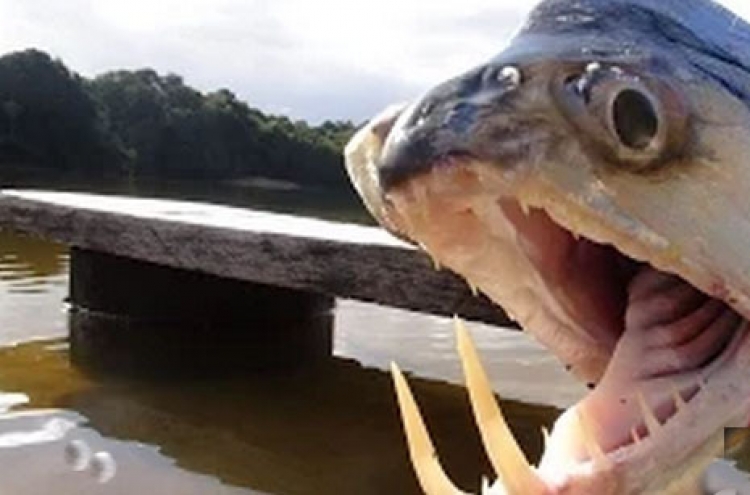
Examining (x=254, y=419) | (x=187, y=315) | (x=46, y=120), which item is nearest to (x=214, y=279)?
(x=187, y=315)

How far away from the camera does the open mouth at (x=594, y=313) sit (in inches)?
43.8

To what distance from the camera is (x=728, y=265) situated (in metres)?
1.11

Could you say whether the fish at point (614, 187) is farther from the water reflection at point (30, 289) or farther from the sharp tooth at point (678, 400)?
the water reflection at point (30, 289)

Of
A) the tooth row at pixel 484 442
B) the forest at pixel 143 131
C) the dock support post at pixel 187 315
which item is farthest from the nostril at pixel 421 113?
the forest at pixel 143 131

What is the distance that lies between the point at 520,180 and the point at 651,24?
24cm

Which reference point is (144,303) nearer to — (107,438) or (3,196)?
(3,196)

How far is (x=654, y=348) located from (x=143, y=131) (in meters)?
43.6

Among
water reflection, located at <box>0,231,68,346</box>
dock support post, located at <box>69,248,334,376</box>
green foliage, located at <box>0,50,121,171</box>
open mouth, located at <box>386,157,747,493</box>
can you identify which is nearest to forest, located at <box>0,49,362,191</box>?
green foliage, located at <box>0,50,121,171</box>

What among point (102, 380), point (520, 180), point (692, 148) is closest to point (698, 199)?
point (692, 148)

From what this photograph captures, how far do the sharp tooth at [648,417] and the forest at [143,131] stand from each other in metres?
37.5

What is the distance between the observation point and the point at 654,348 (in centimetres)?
126

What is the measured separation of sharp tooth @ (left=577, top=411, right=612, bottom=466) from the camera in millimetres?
1114

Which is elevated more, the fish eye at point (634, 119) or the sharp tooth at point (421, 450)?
the fish eye at point (634, 119)

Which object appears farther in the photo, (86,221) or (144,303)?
(144,303)
